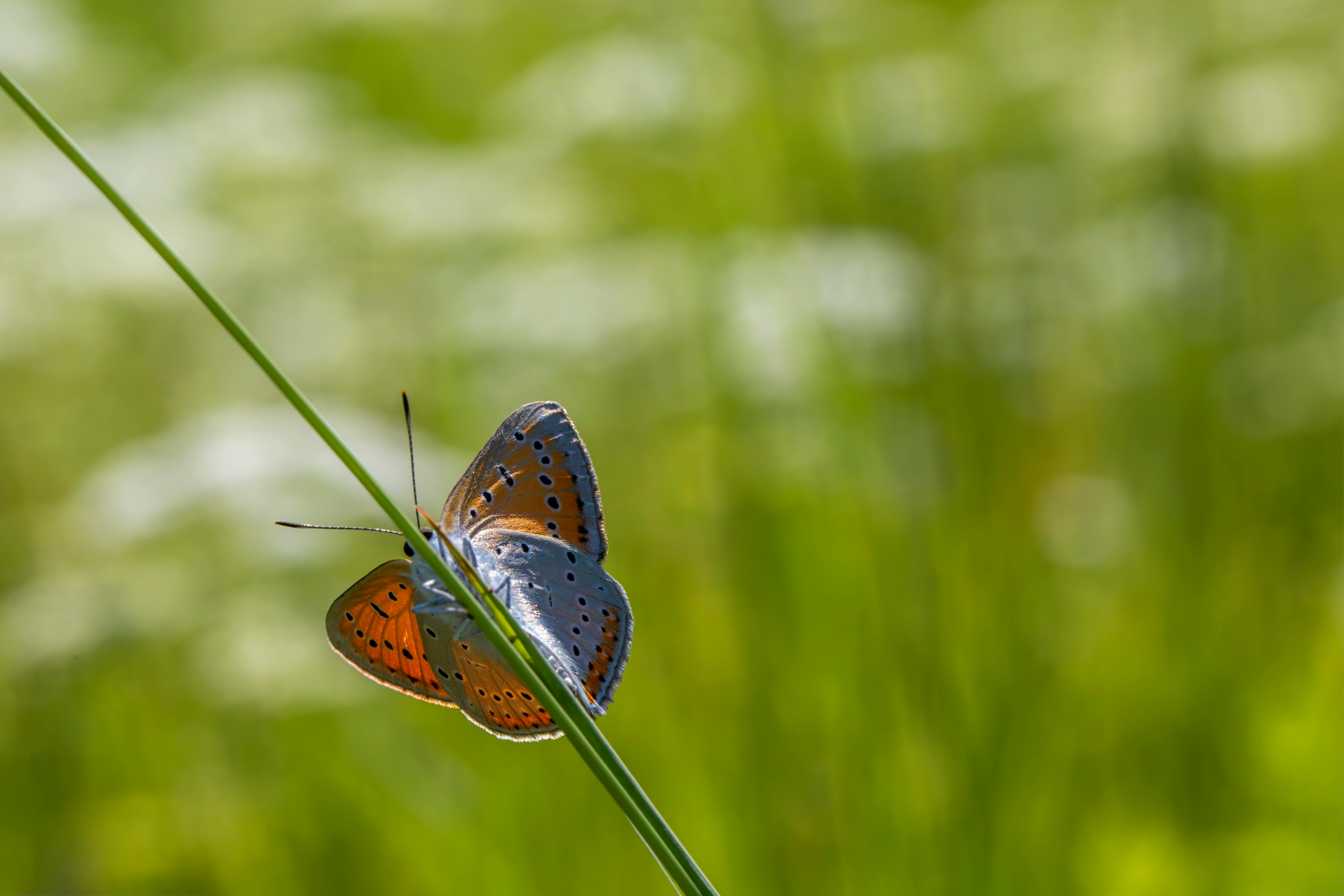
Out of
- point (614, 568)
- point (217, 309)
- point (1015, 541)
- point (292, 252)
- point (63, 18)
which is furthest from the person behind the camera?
point (63, 18)

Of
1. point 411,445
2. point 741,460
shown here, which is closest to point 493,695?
point 411,445

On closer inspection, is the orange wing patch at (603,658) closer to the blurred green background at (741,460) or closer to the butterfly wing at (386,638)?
the butterfly wing at (386,638)

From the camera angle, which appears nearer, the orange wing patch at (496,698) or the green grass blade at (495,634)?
the green grass blade at (495,634)

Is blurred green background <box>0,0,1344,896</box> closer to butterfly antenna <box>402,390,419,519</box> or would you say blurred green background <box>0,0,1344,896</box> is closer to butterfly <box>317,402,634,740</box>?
butterfly antenna <box>402,390,419,519</box>

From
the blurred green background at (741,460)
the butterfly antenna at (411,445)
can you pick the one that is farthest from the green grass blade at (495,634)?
the blurred green background at (741,460)

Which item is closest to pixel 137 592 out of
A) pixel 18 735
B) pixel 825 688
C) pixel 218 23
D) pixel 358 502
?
pixel 358 502

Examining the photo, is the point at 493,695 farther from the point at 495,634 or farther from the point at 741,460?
the point at 741,460

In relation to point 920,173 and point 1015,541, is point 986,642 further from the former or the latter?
point 920,173
